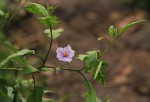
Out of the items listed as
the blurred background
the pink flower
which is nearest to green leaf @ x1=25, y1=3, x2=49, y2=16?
the pink flower

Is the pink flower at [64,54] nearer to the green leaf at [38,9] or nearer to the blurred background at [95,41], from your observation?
the green leaf at [38,9]

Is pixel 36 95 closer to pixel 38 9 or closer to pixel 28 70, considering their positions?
pixel 28 70


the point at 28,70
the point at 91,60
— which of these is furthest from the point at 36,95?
the point at 91,60

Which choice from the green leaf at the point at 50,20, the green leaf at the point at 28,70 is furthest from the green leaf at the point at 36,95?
the green leaf at the point at 50,20

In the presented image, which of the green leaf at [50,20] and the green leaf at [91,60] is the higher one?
the green leaf at [50,20]

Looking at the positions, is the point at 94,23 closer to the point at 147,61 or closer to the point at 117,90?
Answer: the point at 147,61

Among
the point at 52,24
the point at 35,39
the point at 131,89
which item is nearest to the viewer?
the point at 52,24

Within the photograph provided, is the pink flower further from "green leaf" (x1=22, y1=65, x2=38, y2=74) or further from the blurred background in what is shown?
the blurred background

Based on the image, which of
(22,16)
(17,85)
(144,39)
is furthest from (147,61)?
(17,85)

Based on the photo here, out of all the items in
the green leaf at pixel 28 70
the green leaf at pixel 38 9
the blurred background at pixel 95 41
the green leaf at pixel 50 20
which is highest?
the blurred background at pixel 95 41
